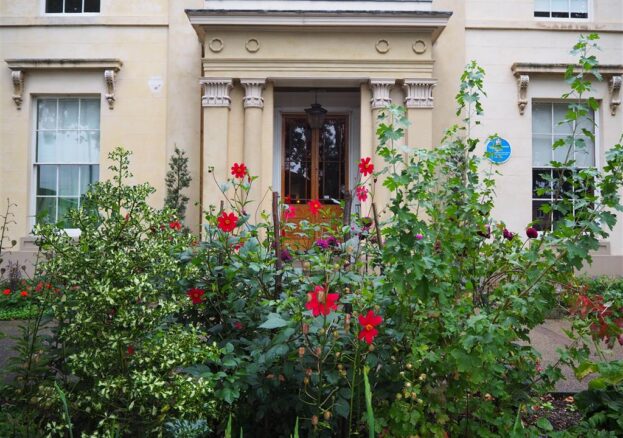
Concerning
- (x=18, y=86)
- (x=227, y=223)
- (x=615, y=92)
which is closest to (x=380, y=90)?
(x=615, y=92)

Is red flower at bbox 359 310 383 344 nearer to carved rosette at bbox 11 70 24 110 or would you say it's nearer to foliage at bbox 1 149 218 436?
foliage at bbox 1 149 218 436

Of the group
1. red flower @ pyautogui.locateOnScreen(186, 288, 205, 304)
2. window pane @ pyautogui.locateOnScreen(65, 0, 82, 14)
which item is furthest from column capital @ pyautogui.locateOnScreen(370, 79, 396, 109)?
red flower @ pyautogui.locateOnScreen(186, 288, 205, 304)

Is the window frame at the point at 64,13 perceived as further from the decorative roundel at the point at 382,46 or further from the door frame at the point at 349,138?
the decorative roundel at the point at 382,46

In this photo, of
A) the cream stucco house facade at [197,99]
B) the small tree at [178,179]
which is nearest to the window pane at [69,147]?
the cream stucco house facade at [197,99]

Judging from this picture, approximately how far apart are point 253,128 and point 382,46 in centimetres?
282

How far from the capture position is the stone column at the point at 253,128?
9.48 metres

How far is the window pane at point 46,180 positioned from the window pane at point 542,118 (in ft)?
33.0

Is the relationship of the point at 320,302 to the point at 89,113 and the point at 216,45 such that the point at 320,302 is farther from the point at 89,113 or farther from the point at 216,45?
the point at 89,113

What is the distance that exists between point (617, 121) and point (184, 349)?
10.9 meters

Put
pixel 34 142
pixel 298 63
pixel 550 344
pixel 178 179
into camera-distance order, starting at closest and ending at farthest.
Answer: pixel 550 344 → pixel 298 63 → pixel 178 179 → pixel 34 142

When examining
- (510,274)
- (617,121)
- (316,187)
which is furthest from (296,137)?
(510,274)

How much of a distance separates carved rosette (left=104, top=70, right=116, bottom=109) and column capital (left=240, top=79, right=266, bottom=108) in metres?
2.83

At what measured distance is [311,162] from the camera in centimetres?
1081

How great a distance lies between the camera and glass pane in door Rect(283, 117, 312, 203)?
10828 mm
